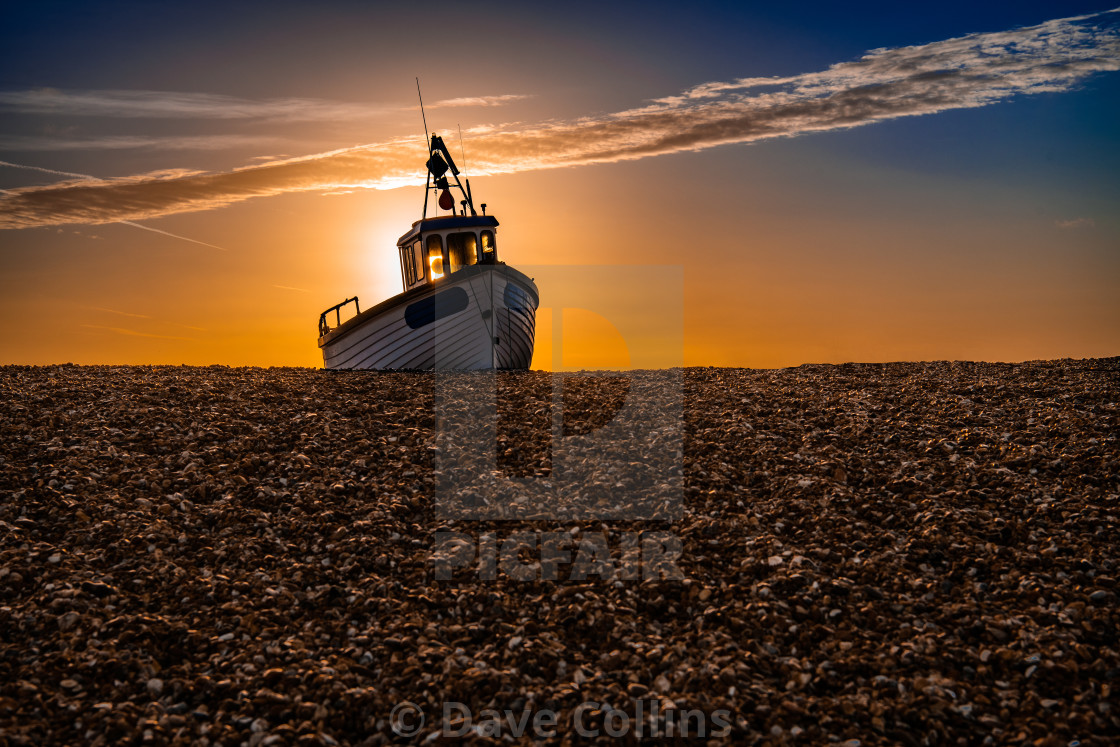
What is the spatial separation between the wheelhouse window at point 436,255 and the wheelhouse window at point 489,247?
5.11 ft

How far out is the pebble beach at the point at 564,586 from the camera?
21.8ft

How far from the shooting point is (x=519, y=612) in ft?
26.7

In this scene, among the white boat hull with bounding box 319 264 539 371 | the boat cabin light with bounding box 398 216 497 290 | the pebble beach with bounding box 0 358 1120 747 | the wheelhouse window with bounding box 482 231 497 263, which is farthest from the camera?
the wheelhouse window with bounding box 482 231 497 263

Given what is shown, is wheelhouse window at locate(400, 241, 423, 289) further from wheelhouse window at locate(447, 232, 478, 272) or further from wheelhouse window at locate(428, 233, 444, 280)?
wheelhouse window at locate(447, 232, 478, 272)

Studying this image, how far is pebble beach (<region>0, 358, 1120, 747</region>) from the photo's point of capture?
6.64m

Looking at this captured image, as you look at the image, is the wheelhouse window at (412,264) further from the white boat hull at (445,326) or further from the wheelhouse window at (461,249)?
the white boat hull at (445,326)

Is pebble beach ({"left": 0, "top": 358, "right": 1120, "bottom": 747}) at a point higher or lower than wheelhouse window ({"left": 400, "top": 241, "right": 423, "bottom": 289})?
lower

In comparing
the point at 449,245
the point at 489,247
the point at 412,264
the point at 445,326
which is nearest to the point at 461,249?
the point at 449,245

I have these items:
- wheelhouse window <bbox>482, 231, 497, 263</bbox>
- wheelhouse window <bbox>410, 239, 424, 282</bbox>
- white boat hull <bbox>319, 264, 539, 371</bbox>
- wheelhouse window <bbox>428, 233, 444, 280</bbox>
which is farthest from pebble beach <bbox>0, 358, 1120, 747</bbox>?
wheelhouse window <bbox>482, 231, 497, 263</bbox>

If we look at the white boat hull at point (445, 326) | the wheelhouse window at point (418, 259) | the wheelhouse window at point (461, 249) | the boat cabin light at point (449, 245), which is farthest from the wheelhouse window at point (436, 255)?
the white boat hull at point (445, 326)

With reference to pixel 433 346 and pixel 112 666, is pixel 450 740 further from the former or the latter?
pixel 433 346

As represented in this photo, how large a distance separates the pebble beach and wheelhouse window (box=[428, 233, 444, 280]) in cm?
1159

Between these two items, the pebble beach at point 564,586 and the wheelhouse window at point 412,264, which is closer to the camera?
the pebble beach at point 564,586

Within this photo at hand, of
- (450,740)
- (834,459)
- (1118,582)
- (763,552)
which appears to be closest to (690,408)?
(834,459)
